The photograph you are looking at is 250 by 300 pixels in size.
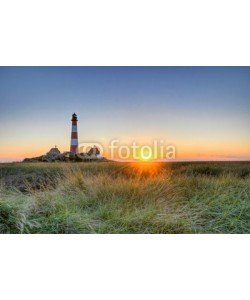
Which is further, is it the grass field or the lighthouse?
the lighthouse

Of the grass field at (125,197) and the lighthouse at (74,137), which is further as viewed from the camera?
the lighthouse at (74,137)

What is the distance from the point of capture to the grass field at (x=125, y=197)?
3828 millimetres

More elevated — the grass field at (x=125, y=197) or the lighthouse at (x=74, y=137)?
the lighthouse at (x=74, y=137)

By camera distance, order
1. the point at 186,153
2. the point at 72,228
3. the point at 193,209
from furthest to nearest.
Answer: the point at 186,153
the point at 193,209
the point at 72,228

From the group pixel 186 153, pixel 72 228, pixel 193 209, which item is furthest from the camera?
pixel 186 153

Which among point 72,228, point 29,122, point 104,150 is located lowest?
point 72,228

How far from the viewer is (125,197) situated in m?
4.23

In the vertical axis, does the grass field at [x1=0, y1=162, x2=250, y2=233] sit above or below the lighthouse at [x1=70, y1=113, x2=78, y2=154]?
below

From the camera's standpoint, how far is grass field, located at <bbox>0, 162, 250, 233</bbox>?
3.83 meters

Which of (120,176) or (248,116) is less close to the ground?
(248,116)
